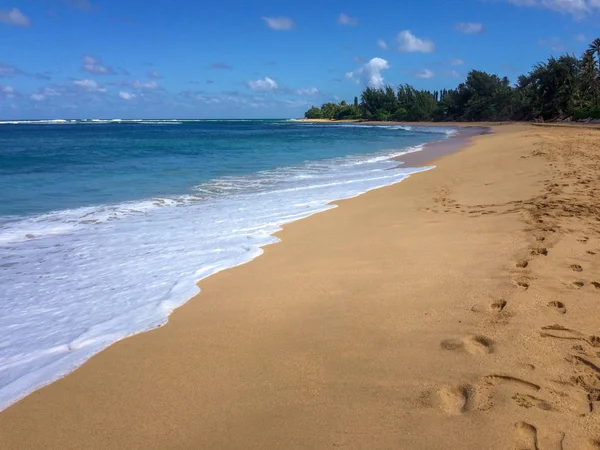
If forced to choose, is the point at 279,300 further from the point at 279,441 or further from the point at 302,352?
the point at 279,441

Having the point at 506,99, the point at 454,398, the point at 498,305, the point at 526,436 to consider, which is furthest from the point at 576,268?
the point at 506,99

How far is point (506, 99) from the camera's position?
70812 mm

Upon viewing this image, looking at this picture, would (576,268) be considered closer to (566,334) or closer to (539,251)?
(539,251)

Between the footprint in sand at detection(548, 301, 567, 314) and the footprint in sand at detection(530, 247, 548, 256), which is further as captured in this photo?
the footprint in sand at detection(530, 247, 548, 256)

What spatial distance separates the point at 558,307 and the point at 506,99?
3028 inches

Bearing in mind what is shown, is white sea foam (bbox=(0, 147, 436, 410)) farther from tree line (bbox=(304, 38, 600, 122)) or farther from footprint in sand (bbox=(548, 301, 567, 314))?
tree line (bbox=(304, 38, 600, 122))

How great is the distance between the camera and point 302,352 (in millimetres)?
2955

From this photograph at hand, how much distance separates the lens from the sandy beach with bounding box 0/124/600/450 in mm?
2180

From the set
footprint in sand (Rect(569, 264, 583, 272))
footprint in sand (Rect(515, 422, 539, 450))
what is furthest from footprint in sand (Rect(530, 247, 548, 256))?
footprint in sand (Rect(515, 422, 539, 450))

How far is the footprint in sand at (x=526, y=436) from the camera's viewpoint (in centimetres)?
198

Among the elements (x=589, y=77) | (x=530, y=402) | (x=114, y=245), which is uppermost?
(x=589, y=77)

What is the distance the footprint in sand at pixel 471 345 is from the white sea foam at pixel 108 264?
2187mm

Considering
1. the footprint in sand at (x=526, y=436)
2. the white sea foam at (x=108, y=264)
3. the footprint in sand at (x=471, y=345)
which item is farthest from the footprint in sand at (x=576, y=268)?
the white sea foam at (x=108, y=264)

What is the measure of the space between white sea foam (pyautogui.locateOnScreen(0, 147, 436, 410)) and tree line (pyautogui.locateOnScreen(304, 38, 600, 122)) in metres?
42.6
